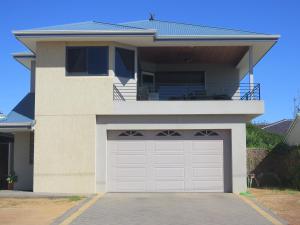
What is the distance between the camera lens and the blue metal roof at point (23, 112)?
2044cm

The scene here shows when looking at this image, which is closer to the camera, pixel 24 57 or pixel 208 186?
pixel 208 186

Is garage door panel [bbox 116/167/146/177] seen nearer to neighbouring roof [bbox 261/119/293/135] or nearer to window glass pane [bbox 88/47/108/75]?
window glass pane [bbox 88/47/108/75]

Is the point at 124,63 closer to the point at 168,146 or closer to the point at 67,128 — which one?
the point at 67,128

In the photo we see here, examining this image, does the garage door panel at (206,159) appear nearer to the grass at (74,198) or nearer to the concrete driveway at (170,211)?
the concrete driveway at (170,211)

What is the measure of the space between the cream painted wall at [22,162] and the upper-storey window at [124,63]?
472 centimetres

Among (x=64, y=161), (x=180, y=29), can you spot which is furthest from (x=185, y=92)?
(x=64, y=161)

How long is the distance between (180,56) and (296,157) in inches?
261

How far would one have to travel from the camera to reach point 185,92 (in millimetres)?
23953

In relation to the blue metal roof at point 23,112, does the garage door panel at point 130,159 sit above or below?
below

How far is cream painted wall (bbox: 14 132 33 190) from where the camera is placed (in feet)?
71.0

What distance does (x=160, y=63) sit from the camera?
25.1 meters

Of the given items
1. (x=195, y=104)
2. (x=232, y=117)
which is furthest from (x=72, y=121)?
(x=232, y=117)

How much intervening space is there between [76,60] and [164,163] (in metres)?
A: 5.15

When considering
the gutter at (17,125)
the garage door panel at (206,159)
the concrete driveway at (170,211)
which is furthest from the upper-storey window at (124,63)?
the concrete driveway at (170,211)
